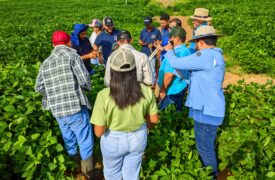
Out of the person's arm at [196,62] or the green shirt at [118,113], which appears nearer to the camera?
the green shirt at [118,113]

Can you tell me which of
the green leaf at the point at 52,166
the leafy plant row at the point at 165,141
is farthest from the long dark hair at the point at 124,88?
the green leaf at the point at 52,166

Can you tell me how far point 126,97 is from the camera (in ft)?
9.60

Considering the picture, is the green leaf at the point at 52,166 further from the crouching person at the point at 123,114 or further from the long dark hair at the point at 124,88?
the long dark hair at the point at 124,88

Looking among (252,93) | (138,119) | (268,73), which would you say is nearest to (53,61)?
(138,119)

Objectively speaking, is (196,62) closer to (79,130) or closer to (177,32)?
(177,32)

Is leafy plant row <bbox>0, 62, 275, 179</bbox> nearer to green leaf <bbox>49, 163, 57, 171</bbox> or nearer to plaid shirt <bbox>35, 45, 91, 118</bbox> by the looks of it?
green leaf <bbox>49, 163, 57, 171</bbox>

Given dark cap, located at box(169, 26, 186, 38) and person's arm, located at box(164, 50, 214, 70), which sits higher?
dark cap, located at box(169, 26, 186, 38)

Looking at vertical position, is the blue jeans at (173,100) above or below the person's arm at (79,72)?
below

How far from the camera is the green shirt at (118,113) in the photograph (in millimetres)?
2990

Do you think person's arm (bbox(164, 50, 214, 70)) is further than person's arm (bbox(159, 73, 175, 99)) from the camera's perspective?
No

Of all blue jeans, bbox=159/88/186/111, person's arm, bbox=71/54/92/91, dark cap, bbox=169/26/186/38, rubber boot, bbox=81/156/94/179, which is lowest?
rubber boot, bbox=81/156/94/179

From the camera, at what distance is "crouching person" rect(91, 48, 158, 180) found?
288 cm

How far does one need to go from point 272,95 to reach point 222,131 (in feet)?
4.04

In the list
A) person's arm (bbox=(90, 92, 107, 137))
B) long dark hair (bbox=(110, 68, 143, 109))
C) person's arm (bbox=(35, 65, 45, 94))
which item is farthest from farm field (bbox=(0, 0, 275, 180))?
long dark hair (bbox=(110, 68, 143, 109))
